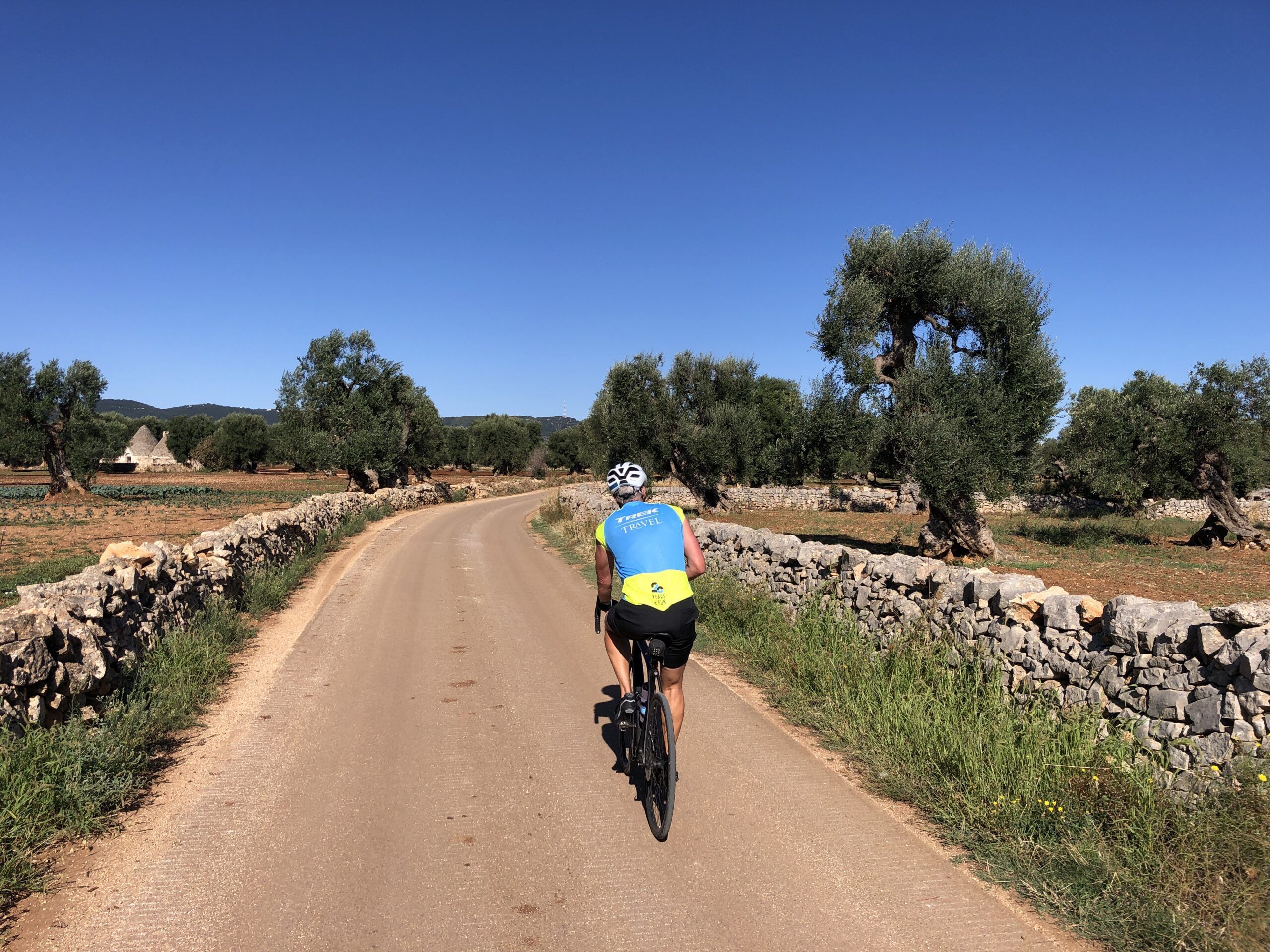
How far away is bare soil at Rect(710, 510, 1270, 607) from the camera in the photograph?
Result: 13336mm

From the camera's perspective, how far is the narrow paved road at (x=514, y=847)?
3.38 metres

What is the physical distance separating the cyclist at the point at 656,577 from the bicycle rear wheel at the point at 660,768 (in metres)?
0.10

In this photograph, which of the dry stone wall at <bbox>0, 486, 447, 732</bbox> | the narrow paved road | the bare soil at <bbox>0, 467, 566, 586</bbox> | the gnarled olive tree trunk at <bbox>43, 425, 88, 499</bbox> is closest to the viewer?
the narrow paved road

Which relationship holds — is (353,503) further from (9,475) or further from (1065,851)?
(9,475)

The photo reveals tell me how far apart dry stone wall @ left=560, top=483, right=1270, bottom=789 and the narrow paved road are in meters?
1.65

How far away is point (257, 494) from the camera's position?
48344 mm

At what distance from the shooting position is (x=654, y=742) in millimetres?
4504

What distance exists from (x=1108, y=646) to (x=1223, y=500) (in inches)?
859

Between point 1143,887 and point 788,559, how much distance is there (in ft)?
20.9

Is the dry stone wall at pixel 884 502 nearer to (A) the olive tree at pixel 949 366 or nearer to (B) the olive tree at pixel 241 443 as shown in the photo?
(A) the olive tree at pixel 949 366

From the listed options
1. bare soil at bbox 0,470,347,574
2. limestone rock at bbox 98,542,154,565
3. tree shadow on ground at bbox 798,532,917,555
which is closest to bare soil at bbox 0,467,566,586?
bare soil at bbox 0,470,347,574

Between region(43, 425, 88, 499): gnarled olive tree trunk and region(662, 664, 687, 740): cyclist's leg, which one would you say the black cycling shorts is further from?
region(43, 425, 88, 499): gnarled olive tree trunk

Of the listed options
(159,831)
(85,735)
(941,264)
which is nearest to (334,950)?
(159,831)

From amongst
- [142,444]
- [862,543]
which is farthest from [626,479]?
[142,444]
